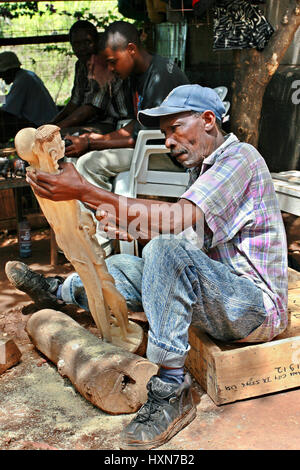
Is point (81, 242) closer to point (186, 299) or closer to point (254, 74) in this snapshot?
point (186, 299)

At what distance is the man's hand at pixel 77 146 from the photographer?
435cm

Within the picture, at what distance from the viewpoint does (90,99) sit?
17.2 ft

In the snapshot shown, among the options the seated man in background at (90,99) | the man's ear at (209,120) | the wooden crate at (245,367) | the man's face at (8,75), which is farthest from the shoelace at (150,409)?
the man's face at (8,75)

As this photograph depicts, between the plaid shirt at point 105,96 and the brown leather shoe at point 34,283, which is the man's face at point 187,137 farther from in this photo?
the plaid shirt at point 105,96

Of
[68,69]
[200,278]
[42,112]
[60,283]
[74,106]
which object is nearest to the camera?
[200,278]

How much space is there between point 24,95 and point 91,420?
5.13m

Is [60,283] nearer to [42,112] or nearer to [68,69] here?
[42,112]

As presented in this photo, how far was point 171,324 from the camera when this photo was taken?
222cm

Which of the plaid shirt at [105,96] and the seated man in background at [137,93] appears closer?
the seated man in background at [137,93]

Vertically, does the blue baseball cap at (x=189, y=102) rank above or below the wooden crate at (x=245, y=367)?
above

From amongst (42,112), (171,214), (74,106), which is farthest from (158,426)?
(42,112)

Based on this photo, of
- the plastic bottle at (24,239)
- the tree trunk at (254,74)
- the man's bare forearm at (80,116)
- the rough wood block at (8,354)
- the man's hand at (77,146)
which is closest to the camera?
the rough wood block at (8,354)
